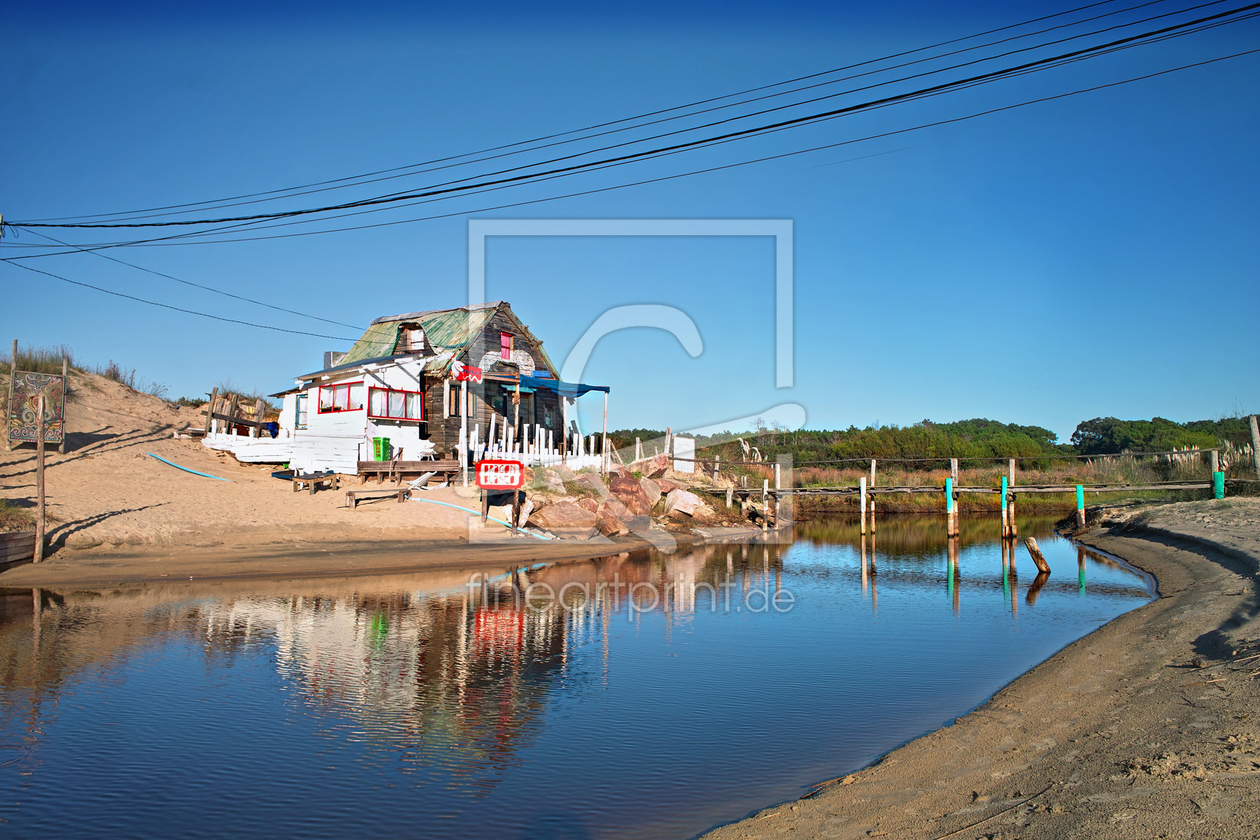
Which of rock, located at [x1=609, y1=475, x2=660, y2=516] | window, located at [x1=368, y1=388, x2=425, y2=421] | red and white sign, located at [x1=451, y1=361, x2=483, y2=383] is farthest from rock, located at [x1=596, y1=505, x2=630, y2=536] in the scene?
window, located at [x1=368, y1=388, x2=425, y2=421]

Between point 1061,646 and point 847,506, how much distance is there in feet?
127

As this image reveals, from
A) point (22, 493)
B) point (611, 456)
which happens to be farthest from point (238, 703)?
point (611, 456)

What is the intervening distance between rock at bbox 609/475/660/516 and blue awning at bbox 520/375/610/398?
12.8 ft

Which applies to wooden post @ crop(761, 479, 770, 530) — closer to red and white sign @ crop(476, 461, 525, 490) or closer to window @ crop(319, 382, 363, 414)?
red and white sign @ crop(476, 461, 525, 490)

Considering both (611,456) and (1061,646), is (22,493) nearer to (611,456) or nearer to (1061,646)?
(611,456)

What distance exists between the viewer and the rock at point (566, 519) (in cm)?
2705

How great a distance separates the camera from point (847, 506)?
168 feet

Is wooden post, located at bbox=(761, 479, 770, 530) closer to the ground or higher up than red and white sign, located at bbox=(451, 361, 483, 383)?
closer to the ground

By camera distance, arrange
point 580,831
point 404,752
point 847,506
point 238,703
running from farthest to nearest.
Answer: point 847,506 < point 238,703 < point 404,752 < point 580,831

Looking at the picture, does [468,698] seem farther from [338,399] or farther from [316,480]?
[338,399]

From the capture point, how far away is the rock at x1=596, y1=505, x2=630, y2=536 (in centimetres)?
2859

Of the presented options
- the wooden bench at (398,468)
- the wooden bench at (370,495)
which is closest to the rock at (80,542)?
the wooden bench at (370,495)

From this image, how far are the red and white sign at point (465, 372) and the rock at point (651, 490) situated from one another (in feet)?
25.3

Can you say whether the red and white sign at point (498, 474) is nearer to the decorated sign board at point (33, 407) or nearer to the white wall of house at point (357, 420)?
the white wall of house at point (357, 420)
